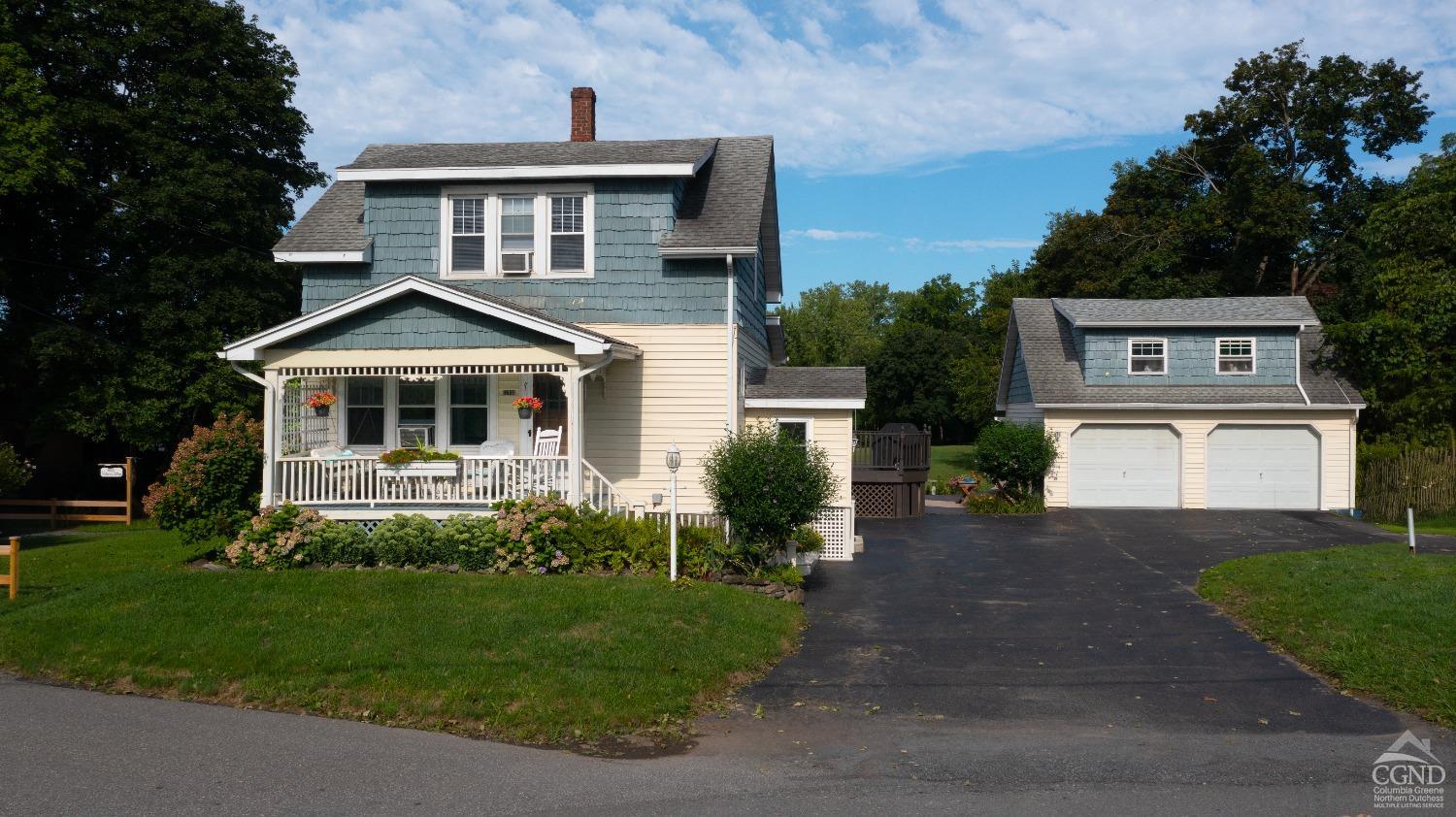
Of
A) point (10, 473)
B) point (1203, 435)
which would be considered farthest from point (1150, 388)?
point (10, 473)

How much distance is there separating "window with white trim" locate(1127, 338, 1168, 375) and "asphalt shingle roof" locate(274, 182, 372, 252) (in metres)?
20.4

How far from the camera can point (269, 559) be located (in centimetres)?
1430

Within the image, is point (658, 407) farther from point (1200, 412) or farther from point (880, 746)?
point (1200, 412)

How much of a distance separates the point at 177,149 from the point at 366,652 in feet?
71.4

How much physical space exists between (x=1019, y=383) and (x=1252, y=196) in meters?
15.4

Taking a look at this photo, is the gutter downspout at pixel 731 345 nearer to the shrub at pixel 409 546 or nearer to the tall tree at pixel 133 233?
the shrub at pixel 409 546

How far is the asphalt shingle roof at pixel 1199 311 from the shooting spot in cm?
2786

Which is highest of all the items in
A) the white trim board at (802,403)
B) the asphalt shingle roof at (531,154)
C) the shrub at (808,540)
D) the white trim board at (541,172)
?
the asphalt shingle roof at (531,154)

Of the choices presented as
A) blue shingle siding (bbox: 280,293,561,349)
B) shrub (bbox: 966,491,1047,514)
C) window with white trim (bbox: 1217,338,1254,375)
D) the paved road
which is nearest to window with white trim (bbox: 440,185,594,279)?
blue shingle siding (bbox: 280,293,561,349)

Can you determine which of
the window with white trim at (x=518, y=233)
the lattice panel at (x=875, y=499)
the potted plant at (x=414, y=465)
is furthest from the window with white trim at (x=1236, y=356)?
the potted plant at (x=414, y=465)

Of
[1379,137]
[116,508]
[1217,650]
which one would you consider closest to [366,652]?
[1217,650]

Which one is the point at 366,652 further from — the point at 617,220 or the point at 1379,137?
the point at 1379,137

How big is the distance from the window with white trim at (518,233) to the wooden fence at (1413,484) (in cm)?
1982

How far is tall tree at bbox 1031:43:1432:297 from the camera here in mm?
39906
